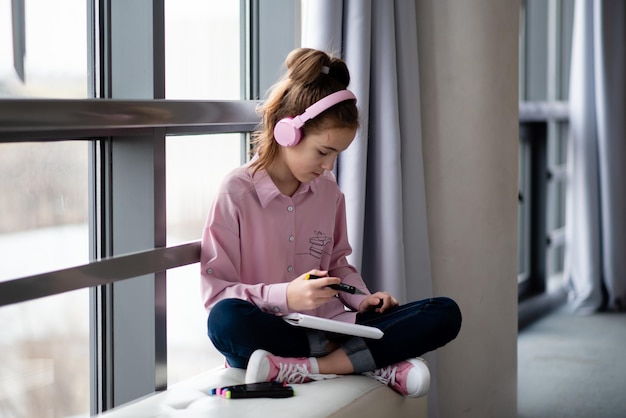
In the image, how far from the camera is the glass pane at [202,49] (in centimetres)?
197

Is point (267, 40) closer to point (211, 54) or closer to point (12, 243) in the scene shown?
point (211, 54)

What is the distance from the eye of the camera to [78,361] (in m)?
1.79

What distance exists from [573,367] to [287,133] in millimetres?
1859

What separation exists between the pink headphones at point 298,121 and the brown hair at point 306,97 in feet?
0.08

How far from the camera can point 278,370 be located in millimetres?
1626

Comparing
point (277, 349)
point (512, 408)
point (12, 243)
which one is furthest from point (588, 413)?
point (12, 243)

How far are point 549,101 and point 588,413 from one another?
7.57ft

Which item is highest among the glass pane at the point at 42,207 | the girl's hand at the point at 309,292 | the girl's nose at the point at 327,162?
the girl's nose at the point at 327,162

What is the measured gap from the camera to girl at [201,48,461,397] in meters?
1.64

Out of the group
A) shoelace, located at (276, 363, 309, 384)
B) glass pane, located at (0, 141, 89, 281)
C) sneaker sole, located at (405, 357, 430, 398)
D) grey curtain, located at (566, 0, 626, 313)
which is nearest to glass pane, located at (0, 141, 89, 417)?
glass pane, located at (0, 141, 89, 281)

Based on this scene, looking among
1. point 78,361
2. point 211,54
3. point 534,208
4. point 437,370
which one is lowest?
point 437,370

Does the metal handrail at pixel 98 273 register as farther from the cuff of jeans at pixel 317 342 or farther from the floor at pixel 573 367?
the floor at pixel 573 367

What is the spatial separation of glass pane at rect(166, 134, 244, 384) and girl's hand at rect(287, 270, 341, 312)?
1.49ft

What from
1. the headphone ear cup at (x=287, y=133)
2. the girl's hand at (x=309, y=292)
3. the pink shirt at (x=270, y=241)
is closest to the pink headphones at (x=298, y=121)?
the headphone ear cup at (x=287, y=133)
